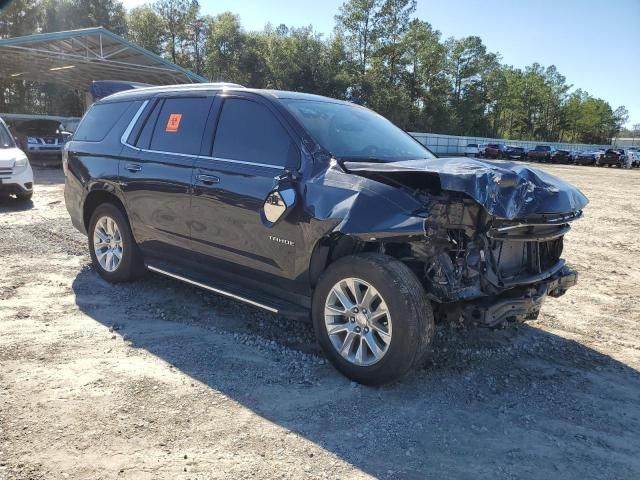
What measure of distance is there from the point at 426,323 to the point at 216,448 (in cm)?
145

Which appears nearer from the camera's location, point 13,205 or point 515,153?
point 13,205

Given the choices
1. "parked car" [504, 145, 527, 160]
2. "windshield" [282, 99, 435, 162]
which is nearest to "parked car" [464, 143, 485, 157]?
"parked car" [504, 145, 527, 160]

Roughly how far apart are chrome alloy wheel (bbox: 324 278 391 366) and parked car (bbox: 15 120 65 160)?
18.3m

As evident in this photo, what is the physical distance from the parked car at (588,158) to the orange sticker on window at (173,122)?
51488mm

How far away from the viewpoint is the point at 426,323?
334cm

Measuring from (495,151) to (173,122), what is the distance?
50.5 metres

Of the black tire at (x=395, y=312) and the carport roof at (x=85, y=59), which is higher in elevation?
the carport roof at (x=85, y=59)

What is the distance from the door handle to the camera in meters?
4.34

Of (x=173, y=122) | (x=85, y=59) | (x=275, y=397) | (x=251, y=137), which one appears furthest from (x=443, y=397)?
(x=85, y=59)

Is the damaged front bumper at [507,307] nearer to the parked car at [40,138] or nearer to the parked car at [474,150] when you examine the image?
the parked car at [40,138]

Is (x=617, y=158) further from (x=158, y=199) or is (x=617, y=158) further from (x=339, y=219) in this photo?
(x=339, y=219)

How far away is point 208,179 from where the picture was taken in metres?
4.39

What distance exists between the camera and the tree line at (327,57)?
48.8 metres

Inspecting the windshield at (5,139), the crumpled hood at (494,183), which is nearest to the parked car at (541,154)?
the windshield at (5,139)
